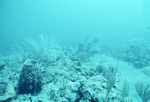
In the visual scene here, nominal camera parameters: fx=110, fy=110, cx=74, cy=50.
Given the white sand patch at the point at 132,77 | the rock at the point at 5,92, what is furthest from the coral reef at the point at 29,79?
the white sand patch at the point at 132,77

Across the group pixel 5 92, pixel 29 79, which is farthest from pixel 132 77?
pixel 5 92

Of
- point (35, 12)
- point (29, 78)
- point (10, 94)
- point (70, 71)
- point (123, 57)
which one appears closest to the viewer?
point (10, 94)

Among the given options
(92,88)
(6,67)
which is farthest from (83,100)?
(6,67)

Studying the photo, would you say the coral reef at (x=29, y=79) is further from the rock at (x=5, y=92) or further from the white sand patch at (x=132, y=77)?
the white sand patch at (x=132, y=77)

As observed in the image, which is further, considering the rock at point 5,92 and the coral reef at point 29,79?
the coral reef at point 29,79

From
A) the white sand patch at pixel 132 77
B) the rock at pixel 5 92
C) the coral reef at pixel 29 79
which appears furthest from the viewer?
the white sand patch at pixel 132 77

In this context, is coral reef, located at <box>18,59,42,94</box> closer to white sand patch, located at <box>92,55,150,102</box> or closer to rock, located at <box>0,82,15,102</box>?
rock, located at <box>0,82,15,102</box>

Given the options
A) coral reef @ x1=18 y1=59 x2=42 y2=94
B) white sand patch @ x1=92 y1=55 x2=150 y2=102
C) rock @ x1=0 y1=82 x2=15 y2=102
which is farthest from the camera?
white sand patch @ x1=92 y1=55 x2=150 y2=102

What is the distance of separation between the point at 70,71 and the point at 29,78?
3573 mm

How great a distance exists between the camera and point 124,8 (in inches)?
7717

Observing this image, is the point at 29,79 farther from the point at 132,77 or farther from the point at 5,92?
the point at 132,77

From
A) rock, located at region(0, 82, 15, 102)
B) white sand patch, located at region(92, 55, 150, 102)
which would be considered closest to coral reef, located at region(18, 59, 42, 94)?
rock, located at region(0, 82, 15, 102)

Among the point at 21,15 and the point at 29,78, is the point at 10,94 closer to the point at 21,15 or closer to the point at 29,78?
the point at 29,78

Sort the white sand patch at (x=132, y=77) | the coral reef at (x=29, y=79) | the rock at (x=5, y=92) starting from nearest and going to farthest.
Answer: the rock at (x=5, y=92)
the coral reef at (x=29, y=79)
the white sand patch at (x=132, y=77)
